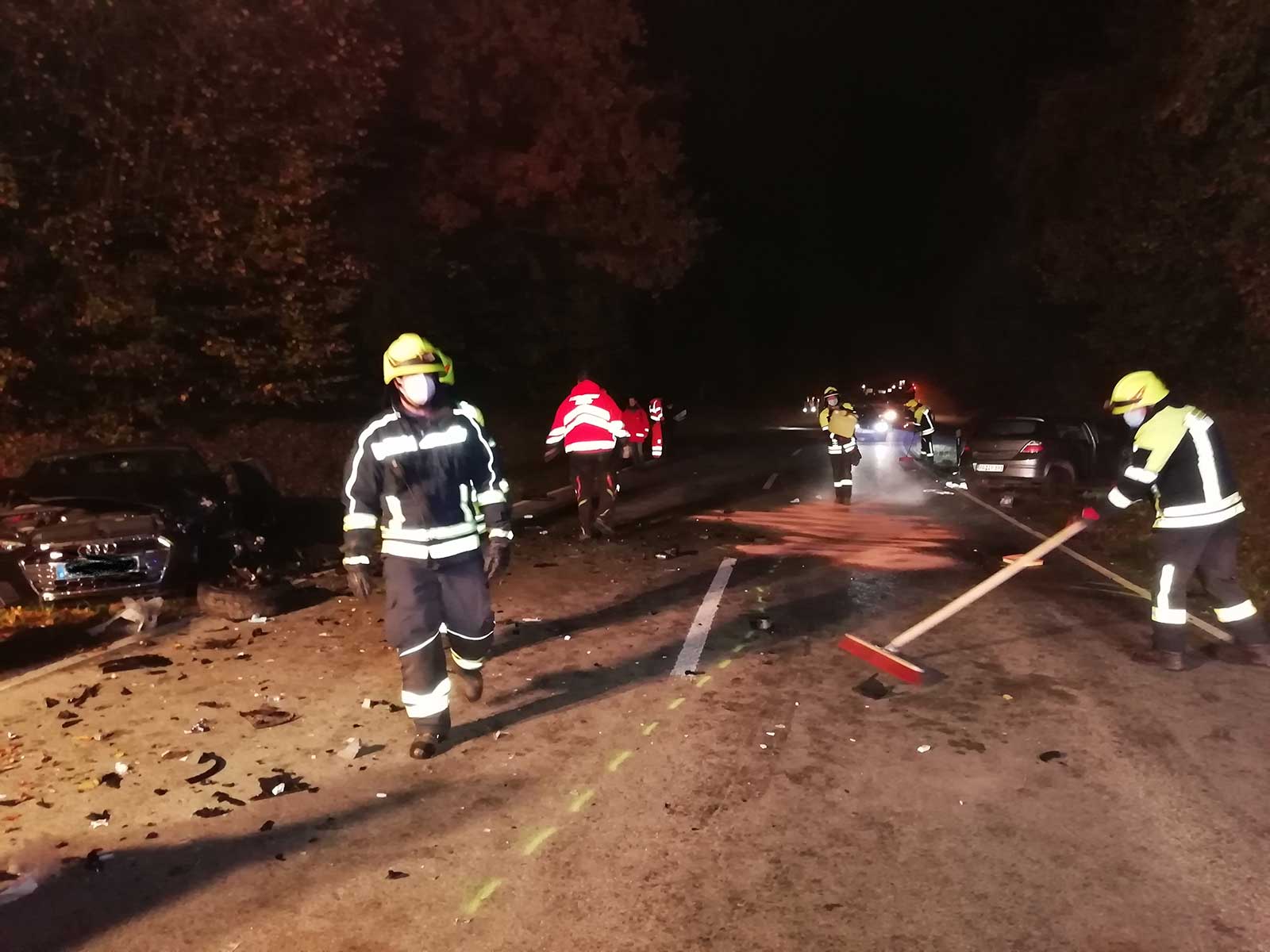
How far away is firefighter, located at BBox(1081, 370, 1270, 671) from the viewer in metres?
6.63

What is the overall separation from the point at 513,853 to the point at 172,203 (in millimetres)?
11228

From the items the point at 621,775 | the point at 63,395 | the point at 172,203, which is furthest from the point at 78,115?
the point at 621,775

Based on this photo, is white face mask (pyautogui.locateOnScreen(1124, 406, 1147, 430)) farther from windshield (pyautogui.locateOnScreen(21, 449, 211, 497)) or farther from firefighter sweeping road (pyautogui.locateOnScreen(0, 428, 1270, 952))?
windshield (pyautogui.locateOnScreen(21, 449, 211, 497))

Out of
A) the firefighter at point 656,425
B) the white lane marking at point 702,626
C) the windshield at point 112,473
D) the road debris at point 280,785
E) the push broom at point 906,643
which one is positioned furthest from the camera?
the firefighter at point 656,425

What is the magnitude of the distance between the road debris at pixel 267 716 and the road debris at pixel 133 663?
1311 millimetres

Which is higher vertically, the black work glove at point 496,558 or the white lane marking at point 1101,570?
the black work glove at point 496,558

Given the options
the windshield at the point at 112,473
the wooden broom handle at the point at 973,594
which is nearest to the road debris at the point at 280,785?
the wooden broom handle at the point at 973,594

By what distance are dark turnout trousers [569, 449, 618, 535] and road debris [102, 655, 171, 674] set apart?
5446mm

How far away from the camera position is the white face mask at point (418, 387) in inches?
209

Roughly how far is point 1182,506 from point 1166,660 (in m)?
1.01

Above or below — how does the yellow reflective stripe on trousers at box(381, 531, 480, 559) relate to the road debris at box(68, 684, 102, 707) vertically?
above

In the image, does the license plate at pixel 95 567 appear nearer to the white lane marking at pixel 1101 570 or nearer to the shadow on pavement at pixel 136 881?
the shadow on pavement at pixel 136 881

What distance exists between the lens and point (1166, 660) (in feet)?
22.1

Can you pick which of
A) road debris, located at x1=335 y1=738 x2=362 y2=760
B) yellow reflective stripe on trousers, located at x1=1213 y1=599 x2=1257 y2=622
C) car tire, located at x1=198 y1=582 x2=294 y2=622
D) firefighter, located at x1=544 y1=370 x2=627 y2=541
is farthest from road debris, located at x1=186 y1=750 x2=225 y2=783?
firefighter, located at x1=544 y1=370 x2=627 y2=541
